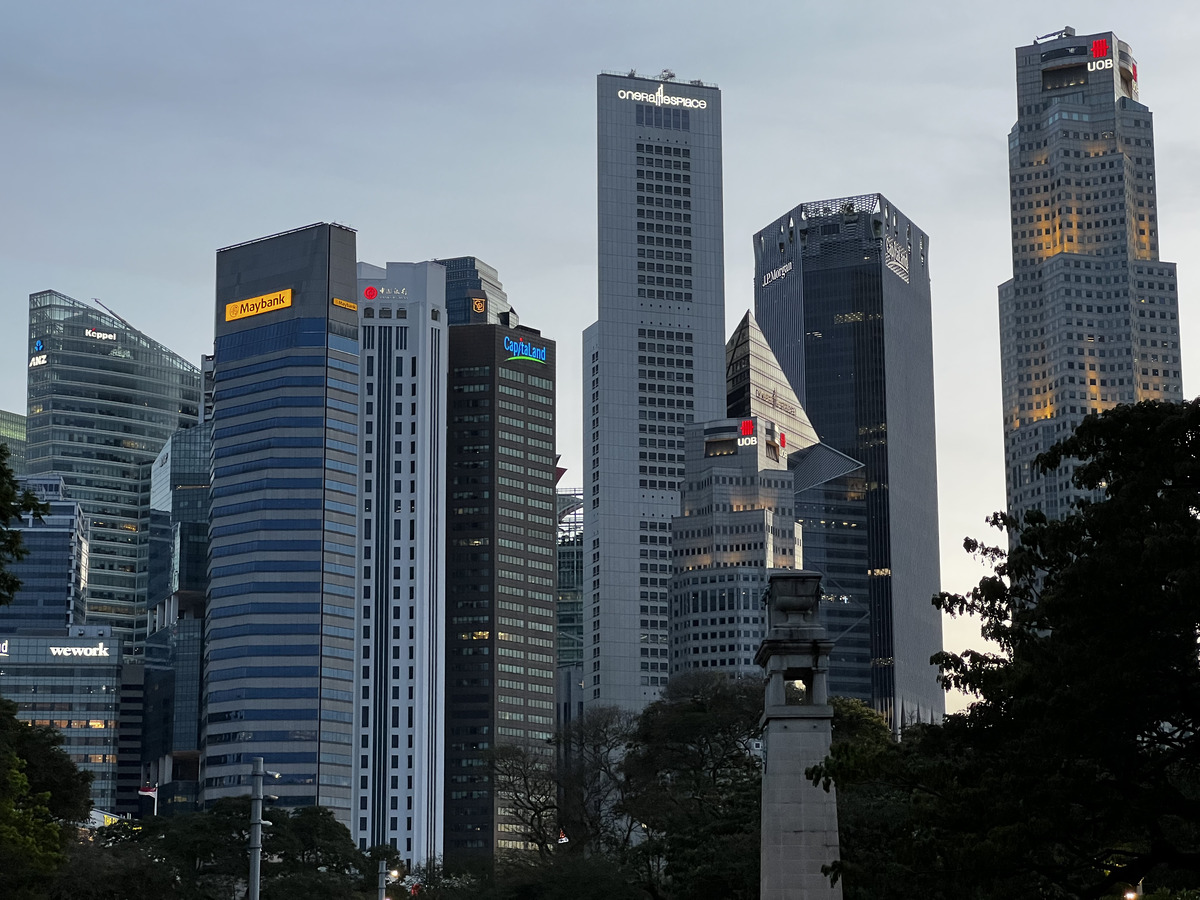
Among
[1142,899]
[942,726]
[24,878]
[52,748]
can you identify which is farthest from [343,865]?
[942,726]

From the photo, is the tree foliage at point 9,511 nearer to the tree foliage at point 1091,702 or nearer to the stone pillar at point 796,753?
the tree foliage at point 1091,702

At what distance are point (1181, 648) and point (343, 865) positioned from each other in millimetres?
85703

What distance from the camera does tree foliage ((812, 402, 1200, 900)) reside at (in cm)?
3092

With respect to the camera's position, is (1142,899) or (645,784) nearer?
(1142,899)

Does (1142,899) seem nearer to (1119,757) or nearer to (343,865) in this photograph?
(1119,757)

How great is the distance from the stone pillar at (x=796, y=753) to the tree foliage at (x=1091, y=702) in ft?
20.8

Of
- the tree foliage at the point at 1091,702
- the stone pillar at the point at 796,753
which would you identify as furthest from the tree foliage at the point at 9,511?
the stone pillar at the point at 796,753

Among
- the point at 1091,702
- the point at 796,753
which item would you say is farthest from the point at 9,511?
the point at 1091,702

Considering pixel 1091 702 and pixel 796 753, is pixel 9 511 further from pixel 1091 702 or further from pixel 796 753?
pixel 1091 702

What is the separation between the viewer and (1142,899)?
48.1 meters

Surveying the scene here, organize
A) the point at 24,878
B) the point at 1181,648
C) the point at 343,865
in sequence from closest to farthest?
the point at 1181,648, the point at 24,878, the point at 343,865

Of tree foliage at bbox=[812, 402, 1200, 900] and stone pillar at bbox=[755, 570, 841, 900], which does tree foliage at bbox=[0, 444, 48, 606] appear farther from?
stone pillar at bbox=[755, 570, 841, 900]

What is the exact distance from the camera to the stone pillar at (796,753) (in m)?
41.5

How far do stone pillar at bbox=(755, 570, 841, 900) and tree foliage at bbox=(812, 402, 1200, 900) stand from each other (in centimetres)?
634
